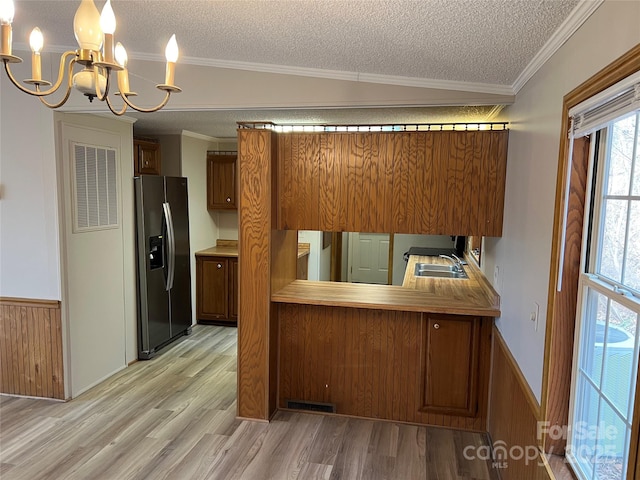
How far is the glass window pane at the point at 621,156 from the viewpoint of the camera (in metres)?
1.33

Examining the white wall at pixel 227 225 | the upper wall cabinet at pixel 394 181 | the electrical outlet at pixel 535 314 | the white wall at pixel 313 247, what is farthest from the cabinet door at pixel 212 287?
the electrical outlet at pixel 535 314

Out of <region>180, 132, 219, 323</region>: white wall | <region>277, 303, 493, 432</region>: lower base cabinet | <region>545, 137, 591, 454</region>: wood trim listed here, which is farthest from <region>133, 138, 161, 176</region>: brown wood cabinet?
<region>545, 137, 591, 454</region>: wood trim

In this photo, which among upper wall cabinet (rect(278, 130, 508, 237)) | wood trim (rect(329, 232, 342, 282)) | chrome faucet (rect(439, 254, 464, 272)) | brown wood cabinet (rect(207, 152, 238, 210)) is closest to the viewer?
upper wall cabinet (rect(278, 130, 508, 237))

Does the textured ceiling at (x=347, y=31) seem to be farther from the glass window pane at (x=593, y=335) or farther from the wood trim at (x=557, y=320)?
the glass window pane at (x=593, y=335)

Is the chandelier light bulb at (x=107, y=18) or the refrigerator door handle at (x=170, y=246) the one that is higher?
the chandelier light bulb at (x=107, y=18)

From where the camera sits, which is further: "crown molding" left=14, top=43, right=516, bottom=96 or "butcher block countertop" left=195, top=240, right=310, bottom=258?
"butcher block countertop" left=195, top=240, right=310, bottom=258

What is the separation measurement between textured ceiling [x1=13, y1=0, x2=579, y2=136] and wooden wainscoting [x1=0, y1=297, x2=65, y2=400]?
78.5 inches

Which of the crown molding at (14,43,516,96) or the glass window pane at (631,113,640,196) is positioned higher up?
the crown molding at (14,43,516,96)

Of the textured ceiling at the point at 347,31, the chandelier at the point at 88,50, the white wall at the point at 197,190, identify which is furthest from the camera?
the white wall at the point at 197,190

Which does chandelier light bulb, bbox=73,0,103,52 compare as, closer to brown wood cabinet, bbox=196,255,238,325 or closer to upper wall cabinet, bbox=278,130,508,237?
upper wall cabinet, bbox=278,130,508,237

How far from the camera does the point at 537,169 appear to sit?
6.78 ft

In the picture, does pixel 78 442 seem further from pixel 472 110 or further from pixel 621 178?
pixel 472 110

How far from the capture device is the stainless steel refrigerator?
4297mm

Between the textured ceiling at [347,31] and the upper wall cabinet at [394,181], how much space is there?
1.49 feet
